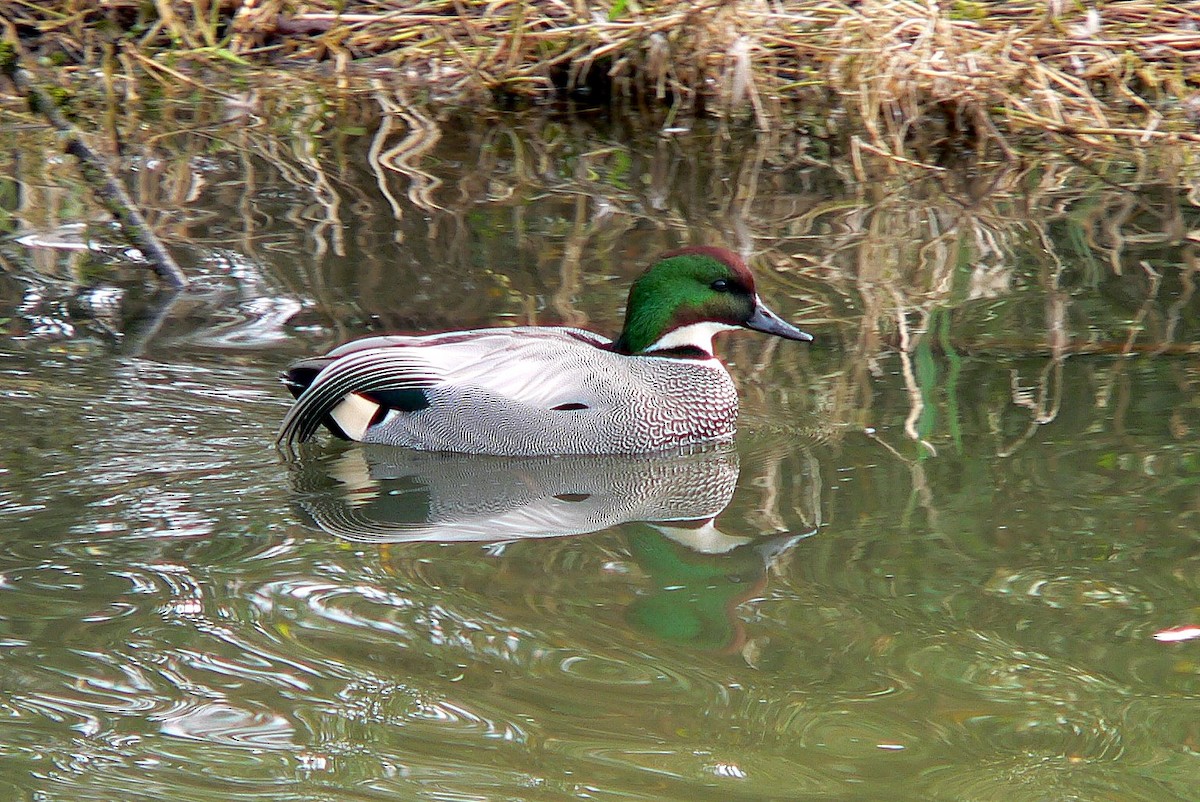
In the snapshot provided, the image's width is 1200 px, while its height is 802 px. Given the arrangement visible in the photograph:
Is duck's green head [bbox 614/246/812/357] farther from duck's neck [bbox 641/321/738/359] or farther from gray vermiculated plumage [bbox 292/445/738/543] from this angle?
gray vermiculated plumage [bbox 292/445/738/543]

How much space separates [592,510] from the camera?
4840 millimetres

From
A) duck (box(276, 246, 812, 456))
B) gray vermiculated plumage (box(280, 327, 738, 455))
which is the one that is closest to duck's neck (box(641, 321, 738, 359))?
duck (box(276, 246, 812, 456))

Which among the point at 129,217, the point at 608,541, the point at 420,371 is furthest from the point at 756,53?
the point at 608,541

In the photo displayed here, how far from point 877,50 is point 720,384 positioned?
4404mm

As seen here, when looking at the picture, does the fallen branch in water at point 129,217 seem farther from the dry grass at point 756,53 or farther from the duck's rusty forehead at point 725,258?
the dry grass at point 756,53

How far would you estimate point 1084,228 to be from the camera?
26.5ft

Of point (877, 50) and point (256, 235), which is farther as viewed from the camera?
point (877, 50)

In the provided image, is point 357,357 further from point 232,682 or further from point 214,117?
point 214,117

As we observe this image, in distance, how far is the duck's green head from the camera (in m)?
5.68

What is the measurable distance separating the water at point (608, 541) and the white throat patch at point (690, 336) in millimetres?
324

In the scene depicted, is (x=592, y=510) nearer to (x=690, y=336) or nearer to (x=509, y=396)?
(x=509, y=396)

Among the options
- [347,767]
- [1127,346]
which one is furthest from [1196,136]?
[347,767]

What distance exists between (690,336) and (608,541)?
143 cm

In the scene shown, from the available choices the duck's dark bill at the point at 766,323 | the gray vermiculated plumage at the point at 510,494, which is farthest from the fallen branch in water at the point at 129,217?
the duck's dark bill at the point at 766,323
